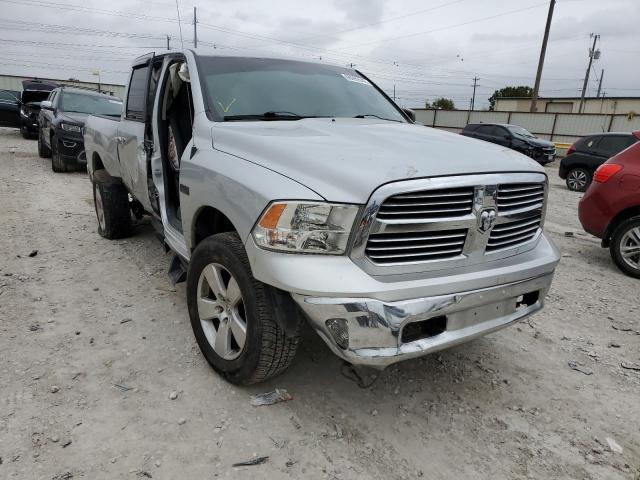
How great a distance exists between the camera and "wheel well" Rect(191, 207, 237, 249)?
9.19 ft

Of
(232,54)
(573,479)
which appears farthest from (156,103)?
(573,479)

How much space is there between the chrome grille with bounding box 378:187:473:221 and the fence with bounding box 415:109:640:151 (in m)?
24.6

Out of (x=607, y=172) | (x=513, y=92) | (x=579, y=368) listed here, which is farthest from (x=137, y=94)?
(x=513, y=92)

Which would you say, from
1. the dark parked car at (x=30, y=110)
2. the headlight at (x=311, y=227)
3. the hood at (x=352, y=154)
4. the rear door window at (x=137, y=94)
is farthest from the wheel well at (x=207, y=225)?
the dark parked car at (x=30, y=110)

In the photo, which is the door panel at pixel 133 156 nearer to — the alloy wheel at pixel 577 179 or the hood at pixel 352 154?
the hood at pixel 352 154

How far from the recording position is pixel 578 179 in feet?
38.7

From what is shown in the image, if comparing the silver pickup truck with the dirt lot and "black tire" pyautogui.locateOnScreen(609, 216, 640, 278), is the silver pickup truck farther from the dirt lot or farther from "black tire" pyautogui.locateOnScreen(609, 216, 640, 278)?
"black tire" pyautogui.locateOnScreen(609, 216, 640, 278)

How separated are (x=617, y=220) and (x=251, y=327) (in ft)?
15.2

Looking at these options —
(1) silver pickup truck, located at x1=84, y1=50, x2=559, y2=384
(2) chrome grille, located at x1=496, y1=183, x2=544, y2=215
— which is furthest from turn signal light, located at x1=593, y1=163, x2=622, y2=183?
(2) chrome grille, located at x1=496, y1=183, x2=544, y2=215

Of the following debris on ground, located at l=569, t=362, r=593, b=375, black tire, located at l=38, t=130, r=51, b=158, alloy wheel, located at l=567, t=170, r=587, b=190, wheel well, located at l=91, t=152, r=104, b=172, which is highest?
wheel well, located at l=91, t=152, r=104, b=172

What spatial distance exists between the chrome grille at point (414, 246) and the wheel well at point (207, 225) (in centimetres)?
103

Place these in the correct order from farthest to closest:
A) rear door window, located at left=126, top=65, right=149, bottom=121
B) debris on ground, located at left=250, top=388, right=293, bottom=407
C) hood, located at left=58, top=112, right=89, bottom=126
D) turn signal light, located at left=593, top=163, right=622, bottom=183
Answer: hood, located at left=58, top=112, right=89, bottom=126
turn signal light, located at left=593, top=163, right=622, bottom=183
rear door window, located at left=126, top=65, right=149, bottom=121
debris on ground, located at left=250, top=388, right=293, bottom=407

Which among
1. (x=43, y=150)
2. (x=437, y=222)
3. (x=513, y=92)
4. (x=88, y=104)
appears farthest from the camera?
(x=513, y=92)

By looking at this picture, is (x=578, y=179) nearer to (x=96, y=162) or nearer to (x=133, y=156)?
(x=96, y=162)
